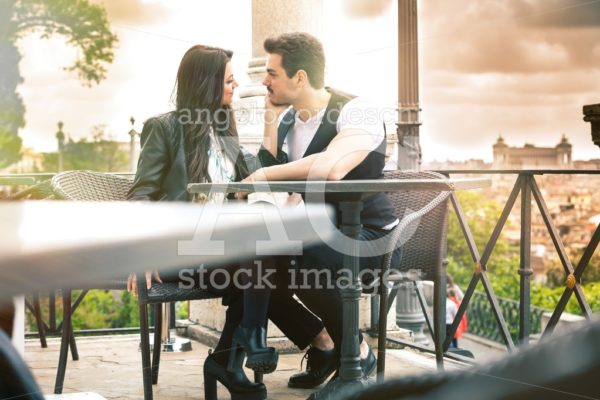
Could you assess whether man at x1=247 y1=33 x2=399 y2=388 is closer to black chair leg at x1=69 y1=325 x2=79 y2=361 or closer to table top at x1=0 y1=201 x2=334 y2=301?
black chair leg at x1=69 y1=325 x2=79 y2=361

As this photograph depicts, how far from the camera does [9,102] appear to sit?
819 inches

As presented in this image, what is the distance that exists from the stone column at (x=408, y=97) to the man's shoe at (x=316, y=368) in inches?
117

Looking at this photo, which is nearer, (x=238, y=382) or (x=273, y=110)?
(x=238, y=382)

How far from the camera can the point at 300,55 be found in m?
3.04

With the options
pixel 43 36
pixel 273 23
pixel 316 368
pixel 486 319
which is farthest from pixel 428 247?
pixel 486 319

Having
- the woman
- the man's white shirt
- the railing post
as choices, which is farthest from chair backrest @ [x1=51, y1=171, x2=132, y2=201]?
the railing post

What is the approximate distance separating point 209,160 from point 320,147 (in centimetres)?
47

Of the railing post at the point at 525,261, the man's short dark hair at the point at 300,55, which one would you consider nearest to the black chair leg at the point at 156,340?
the man's short dark hair at the point at 300,55

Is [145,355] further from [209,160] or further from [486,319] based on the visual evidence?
[486,319]

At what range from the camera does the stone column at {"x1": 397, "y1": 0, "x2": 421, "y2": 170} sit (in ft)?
20.3

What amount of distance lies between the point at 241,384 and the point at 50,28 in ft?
62.1

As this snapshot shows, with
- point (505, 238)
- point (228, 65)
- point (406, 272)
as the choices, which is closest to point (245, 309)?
point (406, 272)

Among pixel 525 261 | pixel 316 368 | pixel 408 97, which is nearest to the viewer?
pixel 316 368

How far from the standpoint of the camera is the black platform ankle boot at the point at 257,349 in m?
2.77
